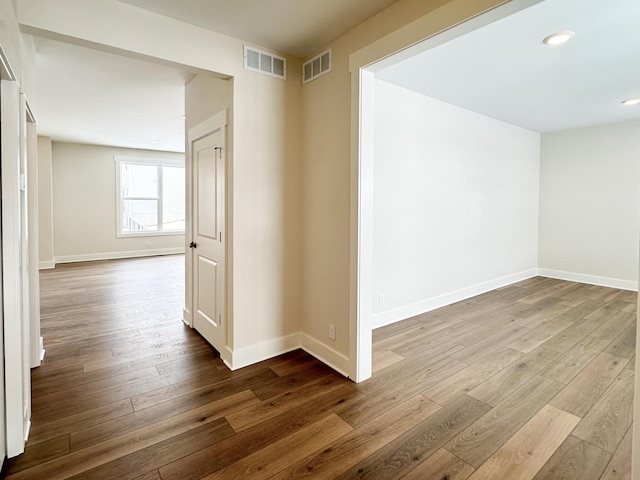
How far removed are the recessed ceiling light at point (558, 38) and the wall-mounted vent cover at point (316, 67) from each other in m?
1.73

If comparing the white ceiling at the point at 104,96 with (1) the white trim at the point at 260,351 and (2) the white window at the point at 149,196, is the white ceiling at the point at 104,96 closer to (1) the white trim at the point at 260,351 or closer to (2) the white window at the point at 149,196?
(2) the white window at the point at 149,196

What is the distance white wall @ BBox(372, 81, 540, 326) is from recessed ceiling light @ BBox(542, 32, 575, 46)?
1.41m

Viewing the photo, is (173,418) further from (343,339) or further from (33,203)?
(33,203)

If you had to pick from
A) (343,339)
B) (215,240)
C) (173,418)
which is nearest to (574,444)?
(343,339)

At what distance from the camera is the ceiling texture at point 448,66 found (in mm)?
2238

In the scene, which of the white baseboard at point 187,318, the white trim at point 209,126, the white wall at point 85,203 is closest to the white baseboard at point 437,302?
the white baseboard at point 187,318

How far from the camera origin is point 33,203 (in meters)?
2.80

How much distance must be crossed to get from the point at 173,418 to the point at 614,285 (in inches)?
262

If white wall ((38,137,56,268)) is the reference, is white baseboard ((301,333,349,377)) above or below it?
below

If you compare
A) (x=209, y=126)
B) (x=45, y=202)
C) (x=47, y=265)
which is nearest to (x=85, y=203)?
(x=45, y=202)

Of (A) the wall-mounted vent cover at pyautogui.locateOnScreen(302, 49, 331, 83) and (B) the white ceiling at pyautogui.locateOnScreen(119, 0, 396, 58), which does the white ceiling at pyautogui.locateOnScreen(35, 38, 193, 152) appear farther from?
(A) the wall-mounted vent cover at pyautogui.locateOnScreen(302, 49, 331, 83)

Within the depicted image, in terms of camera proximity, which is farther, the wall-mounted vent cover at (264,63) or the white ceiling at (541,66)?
the wall-mounted vent cover at (264,63)

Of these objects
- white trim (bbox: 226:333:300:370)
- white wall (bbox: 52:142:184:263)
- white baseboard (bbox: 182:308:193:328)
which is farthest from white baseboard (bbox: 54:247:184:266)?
white trim (bbox: 226:333:300:370)

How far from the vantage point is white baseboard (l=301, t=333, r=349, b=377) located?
8.63 feet
